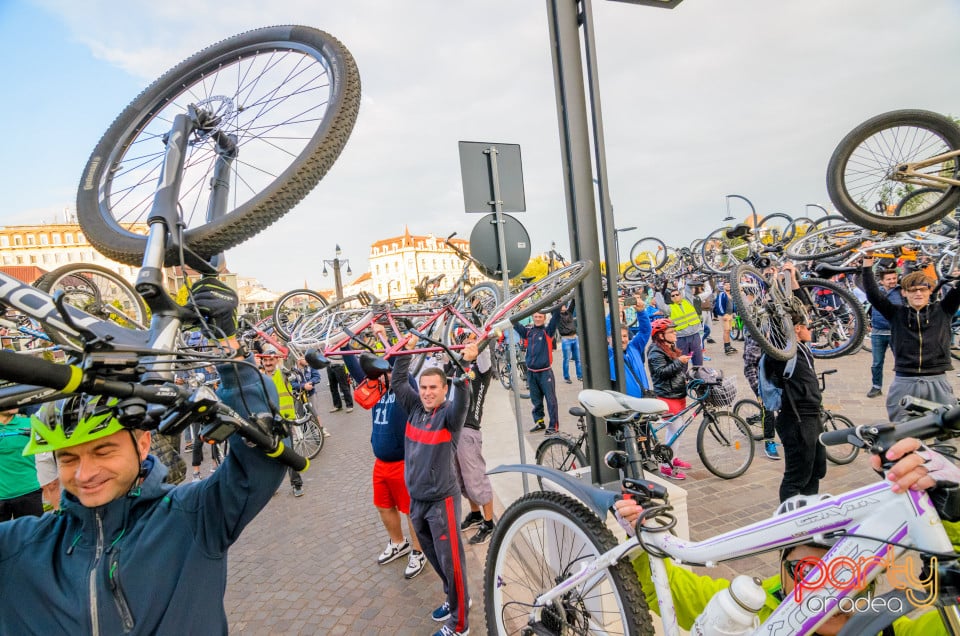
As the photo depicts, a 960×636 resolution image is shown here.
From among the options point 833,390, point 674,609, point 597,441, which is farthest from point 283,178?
point 833,390

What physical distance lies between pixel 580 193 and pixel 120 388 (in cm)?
263

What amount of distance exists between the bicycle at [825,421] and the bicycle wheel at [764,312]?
0.61m

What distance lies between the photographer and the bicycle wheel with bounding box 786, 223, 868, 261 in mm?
8188

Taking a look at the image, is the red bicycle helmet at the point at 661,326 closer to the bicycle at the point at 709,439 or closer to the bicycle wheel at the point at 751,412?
the bicycle at the point at 709,439

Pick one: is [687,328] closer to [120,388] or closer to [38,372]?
[120,388]

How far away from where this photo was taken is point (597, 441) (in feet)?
9.73

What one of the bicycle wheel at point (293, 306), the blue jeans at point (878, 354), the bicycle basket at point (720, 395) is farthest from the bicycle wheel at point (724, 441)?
the bicycle wheel at point (293, 306)

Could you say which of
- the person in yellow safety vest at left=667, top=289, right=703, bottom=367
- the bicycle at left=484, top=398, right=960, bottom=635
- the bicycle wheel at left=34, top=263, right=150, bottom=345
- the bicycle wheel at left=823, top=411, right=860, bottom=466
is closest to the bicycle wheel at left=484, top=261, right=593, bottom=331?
the bicycle at left=484, top=398, right=960, bottom=635

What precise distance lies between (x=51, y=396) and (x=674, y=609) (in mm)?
2253

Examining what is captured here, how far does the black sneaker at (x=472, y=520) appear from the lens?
15.2 feet

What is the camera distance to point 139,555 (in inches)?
55.5

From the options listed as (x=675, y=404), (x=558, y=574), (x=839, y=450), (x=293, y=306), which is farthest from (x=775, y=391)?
(x=293, y=306)

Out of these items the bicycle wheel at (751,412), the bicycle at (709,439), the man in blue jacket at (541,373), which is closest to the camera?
the bicycle at (709,439)

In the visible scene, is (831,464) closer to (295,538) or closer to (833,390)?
(833,390)
